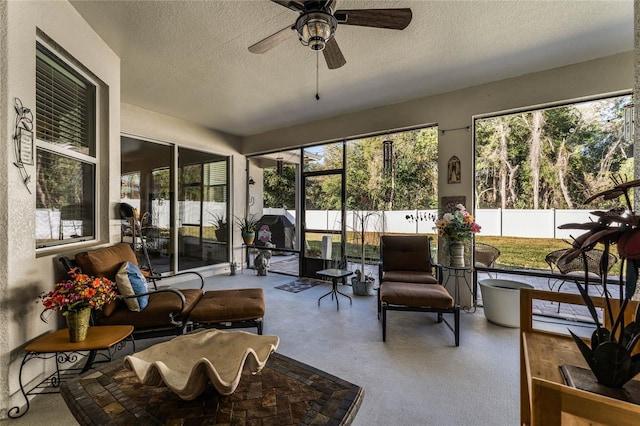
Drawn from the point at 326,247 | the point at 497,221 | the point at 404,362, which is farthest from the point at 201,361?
the point at 326,247

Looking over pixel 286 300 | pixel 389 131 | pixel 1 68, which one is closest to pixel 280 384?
pixel 1 68

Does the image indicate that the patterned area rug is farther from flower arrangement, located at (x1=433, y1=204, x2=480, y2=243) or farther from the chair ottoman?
flower arrangement, located at (x1=433, y1=204, x2=480, y2=243)

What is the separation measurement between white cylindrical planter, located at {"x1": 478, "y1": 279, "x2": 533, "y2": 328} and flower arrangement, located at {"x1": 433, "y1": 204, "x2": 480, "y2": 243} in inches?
24.3

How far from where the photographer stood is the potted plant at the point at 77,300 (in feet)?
6.07

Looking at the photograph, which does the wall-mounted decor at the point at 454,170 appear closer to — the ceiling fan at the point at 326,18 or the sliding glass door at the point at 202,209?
the ceiling fan at the point at 326,18

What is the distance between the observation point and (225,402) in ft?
3.52

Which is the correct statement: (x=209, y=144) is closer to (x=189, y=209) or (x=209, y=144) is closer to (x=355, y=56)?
(x=189, y=209)

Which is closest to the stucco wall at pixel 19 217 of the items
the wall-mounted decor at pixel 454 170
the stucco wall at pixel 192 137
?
the stucco wall at pixel 192 137

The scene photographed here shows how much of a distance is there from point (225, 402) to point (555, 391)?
3.54ft

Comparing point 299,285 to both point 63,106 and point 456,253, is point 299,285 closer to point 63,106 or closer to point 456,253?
point 456,253

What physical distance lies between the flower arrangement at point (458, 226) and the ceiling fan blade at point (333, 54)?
2.27 metres

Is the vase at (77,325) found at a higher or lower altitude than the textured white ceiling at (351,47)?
lower

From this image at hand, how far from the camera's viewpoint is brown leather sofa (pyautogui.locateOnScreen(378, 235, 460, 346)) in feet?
9.02

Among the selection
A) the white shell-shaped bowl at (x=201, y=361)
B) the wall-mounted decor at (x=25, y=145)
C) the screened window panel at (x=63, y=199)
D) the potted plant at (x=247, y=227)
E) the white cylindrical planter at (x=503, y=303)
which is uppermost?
the wall-mounted decor at (x=25, y=145)
